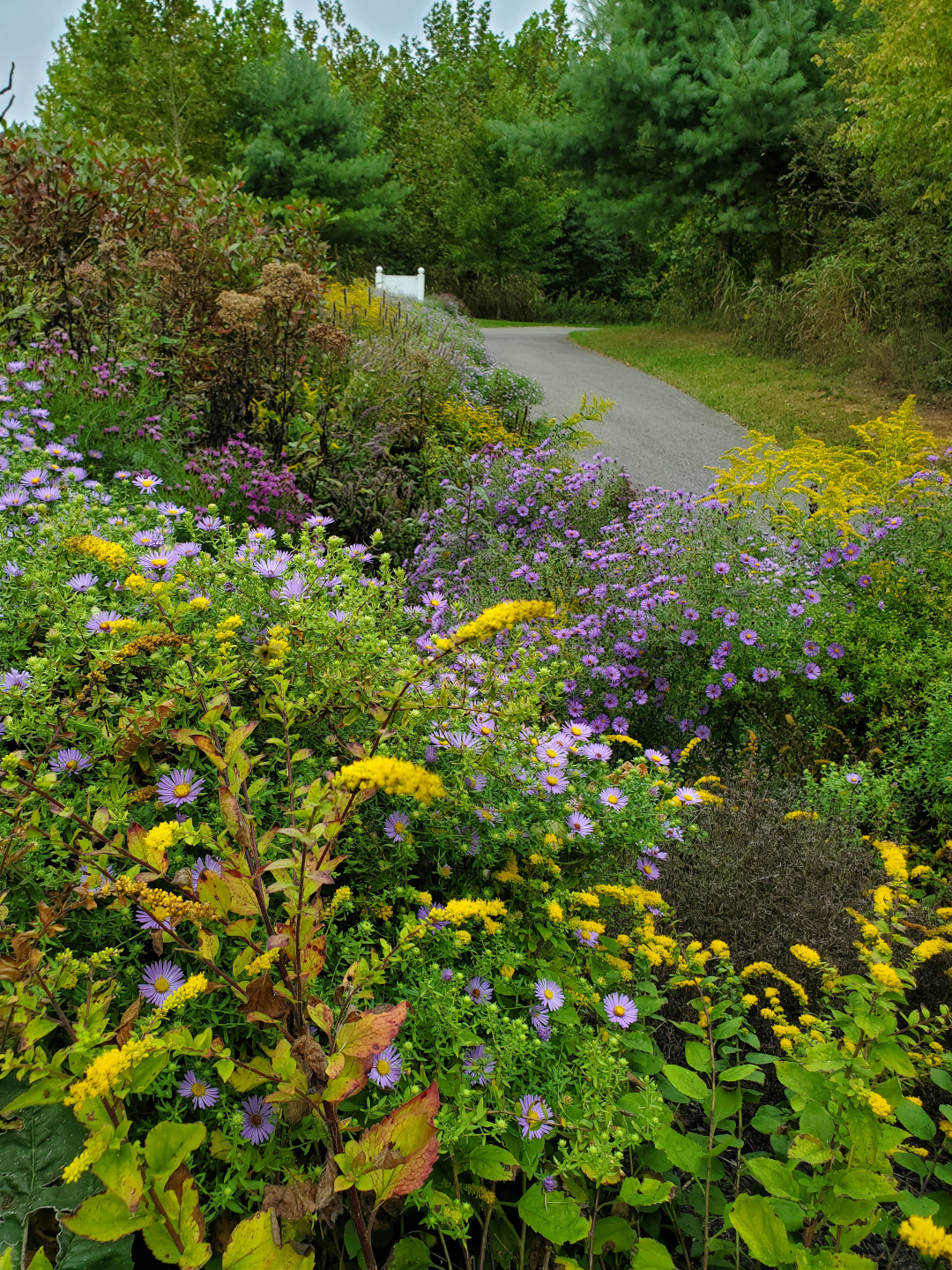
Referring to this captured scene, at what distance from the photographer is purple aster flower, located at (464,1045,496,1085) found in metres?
1.20

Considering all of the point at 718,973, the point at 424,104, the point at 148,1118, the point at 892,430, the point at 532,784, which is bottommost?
the point at 718,973

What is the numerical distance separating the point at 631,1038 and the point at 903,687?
2.17 meters

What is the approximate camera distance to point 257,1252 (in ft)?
2.83

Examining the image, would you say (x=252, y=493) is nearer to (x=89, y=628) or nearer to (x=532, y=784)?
(x=89, y=628)

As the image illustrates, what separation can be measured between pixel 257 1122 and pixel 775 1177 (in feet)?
2.49

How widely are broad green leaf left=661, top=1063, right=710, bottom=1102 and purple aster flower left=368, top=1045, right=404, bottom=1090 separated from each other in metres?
0.45

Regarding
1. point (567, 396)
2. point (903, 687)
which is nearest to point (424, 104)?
point (567, 396)

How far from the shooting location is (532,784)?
1548 millimetres

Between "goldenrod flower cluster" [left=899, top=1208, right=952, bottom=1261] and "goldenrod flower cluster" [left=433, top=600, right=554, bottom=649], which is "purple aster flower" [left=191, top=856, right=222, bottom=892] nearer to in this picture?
"goldenrod flower cluster" [left=433, top=600, right=554, bottom=649]

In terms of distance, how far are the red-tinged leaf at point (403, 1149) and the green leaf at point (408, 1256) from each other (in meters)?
0.22

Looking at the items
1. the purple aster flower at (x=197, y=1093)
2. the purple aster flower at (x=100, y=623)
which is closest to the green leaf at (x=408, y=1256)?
the purple aster flower at (x=197, y=1093)

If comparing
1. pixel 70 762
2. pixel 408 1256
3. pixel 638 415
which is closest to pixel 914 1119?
pixel 408 1256

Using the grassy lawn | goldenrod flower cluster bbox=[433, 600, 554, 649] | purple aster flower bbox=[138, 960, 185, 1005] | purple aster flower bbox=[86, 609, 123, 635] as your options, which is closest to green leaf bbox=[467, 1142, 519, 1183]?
purple aster flower bbox=[138, 960, 185, 1005]

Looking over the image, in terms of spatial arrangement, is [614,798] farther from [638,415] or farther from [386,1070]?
[638,415]
